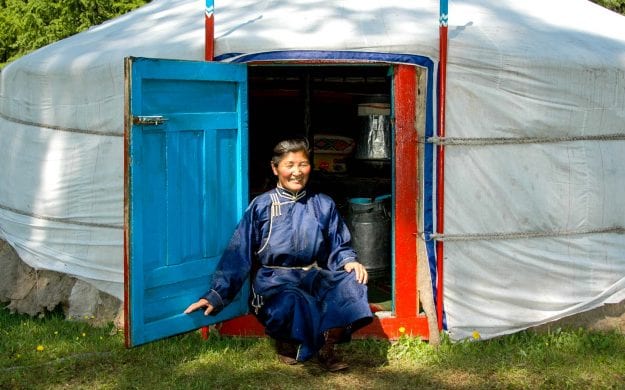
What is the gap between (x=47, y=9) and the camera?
31.0 ft

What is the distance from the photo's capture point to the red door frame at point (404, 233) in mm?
4523

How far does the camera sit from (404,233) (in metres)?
4.61

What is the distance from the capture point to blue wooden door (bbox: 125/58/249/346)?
150 inches

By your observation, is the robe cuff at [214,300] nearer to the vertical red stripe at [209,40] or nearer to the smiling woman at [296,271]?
the smiling woman at [296,271]

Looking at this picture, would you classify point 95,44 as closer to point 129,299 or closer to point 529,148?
point 129,299

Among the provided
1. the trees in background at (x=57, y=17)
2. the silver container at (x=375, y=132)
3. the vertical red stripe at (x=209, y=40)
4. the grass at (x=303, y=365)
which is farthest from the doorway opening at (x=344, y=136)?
the trees in background at (x=57, y=17)

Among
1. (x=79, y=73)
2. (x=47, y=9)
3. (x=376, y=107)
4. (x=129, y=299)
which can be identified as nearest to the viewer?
(x=129, y=299)

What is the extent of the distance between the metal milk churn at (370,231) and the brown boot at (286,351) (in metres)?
1.10

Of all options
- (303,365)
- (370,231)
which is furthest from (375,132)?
(303,365)

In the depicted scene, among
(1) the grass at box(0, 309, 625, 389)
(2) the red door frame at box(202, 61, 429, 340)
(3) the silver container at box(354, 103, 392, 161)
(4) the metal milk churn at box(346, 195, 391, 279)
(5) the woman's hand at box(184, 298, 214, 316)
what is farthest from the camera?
(3) the silver container at box(354, 103, 392, 161)

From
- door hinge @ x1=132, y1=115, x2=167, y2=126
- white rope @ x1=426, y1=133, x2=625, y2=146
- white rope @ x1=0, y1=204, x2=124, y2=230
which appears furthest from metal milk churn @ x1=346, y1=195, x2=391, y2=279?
door hinge @ x1=132, y1=115, x2=167, y2=126

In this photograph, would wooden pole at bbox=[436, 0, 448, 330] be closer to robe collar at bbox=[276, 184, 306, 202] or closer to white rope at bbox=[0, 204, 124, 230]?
robe collar at bbox=[276, 184, 306, 202]

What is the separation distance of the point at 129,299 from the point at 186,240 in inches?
16.7

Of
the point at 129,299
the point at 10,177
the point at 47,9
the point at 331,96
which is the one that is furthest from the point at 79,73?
the point at 47,9
